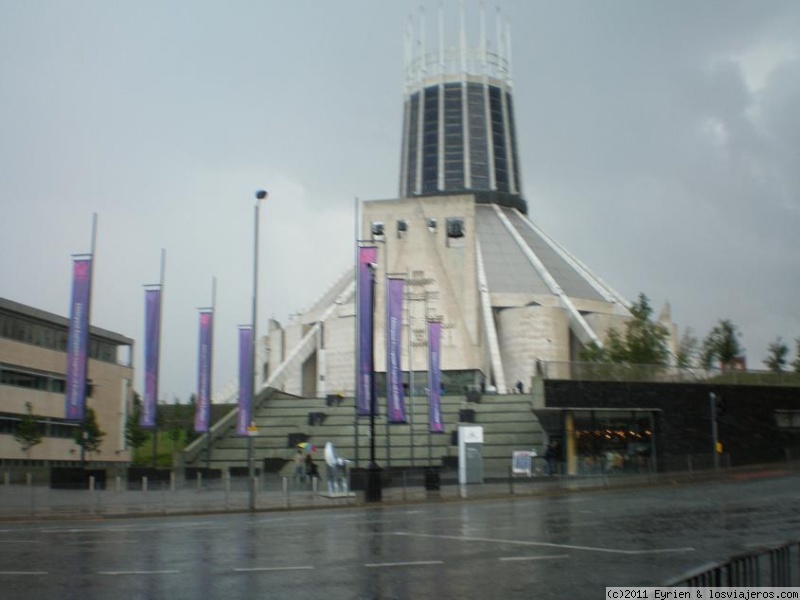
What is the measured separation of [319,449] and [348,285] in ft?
132

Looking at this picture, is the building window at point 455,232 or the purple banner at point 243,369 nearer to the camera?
the purple banner at point 243,369

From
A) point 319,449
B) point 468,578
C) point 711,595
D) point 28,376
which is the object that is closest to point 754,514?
point 468,578

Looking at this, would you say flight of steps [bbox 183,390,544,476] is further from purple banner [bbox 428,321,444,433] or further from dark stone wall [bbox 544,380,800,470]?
dark stone wall [bbox 544,380,800,470]

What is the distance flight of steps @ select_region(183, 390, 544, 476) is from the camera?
1743 inches

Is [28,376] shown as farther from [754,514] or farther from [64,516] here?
[754,514]

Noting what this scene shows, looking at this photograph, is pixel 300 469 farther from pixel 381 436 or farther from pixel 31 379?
pixel 31 379

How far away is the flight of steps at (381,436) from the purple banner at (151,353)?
20.9 ft

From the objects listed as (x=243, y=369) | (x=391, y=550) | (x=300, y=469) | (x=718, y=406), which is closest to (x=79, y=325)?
(x=243, y=369)

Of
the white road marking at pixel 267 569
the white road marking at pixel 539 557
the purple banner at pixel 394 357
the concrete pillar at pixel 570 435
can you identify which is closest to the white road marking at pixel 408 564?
the white road marking at pixel 267 569

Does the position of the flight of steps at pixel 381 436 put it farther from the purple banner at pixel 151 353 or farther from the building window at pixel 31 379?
the building window at pixel 31 379

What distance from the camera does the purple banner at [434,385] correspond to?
137ft

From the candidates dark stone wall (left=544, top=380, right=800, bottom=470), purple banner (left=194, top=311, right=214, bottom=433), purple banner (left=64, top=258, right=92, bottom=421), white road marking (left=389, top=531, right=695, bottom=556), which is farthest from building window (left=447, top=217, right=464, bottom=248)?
white road marking (left=389, top=531, right=695, bottom=556)

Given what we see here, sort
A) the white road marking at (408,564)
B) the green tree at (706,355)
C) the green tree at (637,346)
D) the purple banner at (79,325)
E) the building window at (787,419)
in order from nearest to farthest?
the white road marking at (408,564) < the purple banner at (79,325) < the building window at (787,419) < the green tree at (637,346) < the green tree at (706,355)

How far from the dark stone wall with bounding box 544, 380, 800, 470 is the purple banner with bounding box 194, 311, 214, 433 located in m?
13.9
